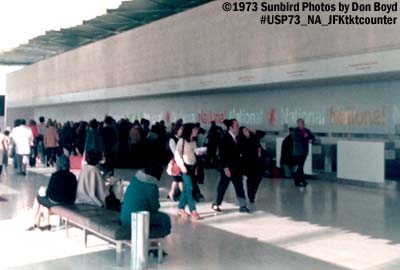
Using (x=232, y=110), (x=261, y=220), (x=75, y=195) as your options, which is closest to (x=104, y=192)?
(x=75, y=195)

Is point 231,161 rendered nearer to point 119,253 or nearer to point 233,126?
point 233,126

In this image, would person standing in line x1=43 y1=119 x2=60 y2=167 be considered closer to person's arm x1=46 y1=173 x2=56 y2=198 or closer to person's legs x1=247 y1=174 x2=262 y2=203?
person's legs x1=247 y1=174 x2=262 y2=203

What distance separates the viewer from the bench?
721 centimetres

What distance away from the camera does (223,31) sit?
62.3ft

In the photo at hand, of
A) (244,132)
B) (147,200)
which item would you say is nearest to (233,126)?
(244,132)

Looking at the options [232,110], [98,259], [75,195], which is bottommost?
[98,259]

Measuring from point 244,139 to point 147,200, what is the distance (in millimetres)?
4696

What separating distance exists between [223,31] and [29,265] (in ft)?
42.7

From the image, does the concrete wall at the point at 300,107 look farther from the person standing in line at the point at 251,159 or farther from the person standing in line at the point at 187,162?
the person standing in line at the point at 187,162

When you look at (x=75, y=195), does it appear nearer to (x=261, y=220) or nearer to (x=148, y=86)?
(x=261, y=220)

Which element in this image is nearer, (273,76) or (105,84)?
(273,76)

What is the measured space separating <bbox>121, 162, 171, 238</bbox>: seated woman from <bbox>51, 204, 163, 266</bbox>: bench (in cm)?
14

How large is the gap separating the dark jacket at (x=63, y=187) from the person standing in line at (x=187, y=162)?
2242mm

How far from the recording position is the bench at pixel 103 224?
7.21 m
